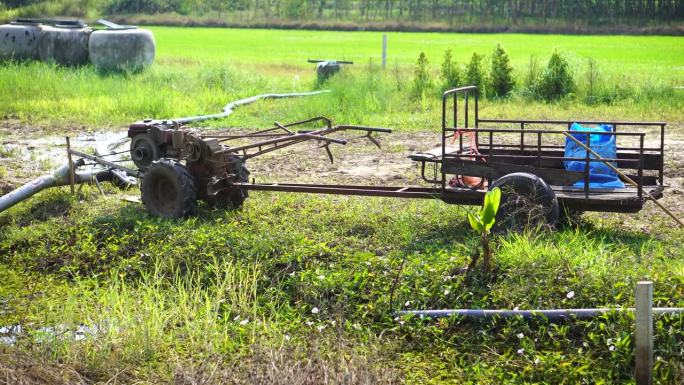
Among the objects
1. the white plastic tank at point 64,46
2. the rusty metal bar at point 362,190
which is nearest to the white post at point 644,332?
the rusty metal bar at point 362,190

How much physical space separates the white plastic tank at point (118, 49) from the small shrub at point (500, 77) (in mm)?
8665

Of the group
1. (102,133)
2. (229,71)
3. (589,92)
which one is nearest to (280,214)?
(102,133)

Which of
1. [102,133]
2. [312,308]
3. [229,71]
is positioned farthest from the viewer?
[229,71]

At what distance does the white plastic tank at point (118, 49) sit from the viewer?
2266cm

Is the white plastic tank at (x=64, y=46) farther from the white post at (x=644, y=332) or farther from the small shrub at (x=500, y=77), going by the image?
the white post at (x=644, y=332)

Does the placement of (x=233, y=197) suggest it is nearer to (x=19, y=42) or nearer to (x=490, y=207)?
(x=490, y=207)

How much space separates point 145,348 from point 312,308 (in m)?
1.41

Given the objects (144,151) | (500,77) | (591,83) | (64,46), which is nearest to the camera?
(144,151)

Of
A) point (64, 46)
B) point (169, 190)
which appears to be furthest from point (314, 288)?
point (64, 46)

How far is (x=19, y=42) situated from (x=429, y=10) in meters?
37.2

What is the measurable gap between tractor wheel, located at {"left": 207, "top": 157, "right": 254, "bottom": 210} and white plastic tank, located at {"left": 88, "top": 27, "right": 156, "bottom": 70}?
13.4 meters

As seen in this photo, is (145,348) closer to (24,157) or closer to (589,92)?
(24,157)

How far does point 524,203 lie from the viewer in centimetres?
815

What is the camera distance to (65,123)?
54.3ft
